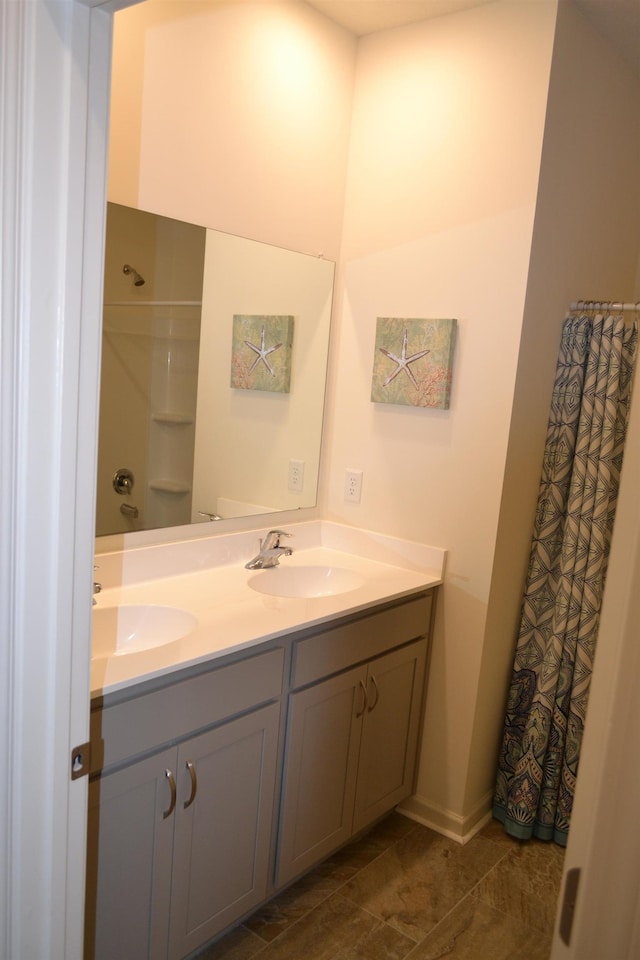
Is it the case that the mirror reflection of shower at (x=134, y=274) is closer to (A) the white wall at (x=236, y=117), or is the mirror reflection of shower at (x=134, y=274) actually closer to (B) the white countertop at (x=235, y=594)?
(A) the white wall at (x=236, y=117)

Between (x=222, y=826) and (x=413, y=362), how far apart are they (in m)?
1.53

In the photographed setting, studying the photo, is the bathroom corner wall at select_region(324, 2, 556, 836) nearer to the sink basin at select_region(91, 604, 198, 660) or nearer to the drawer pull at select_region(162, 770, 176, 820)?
the sink basin at select_region(91, 604, 198, 660)

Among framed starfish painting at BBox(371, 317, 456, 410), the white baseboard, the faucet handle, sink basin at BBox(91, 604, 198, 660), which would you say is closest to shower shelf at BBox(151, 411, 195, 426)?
the faucet handle

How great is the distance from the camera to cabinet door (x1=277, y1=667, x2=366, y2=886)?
6.56 feet

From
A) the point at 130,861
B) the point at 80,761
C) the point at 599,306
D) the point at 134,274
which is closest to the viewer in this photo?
the point at 80,761

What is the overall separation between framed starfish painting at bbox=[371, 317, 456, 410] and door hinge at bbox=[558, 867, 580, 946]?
6.33 feet

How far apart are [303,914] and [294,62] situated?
2.60 m

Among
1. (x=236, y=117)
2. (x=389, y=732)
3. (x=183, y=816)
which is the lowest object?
(x=389, y=732)

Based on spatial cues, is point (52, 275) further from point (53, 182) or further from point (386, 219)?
point (386, 219)

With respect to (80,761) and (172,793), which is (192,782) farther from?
(80,761)

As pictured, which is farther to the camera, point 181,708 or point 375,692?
point 375,692

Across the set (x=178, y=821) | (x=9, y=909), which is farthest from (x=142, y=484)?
(x=9, y=909)

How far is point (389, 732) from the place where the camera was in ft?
7.84

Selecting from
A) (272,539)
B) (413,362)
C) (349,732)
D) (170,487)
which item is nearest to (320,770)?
(349,732)
